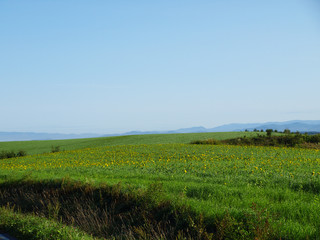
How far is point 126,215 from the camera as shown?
25.8 ft

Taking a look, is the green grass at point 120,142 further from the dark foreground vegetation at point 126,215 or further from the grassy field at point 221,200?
the dark foreground vegetation at point 126,215

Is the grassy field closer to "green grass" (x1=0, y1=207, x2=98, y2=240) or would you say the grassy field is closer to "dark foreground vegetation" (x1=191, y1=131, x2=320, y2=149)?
"green grass" (x1=0, y1=207, x2=98, y2=240)

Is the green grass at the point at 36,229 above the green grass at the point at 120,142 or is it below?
below

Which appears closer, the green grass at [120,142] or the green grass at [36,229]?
the green grass at [36,229]

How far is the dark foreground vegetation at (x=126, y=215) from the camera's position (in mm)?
6009

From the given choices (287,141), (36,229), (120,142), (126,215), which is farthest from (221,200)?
(120,142)

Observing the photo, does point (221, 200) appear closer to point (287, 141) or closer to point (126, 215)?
point (126, 215)

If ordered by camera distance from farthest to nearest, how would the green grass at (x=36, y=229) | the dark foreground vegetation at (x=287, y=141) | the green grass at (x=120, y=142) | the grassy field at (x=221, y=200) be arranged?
1. the green grass at (x=120, y=142)
2. the dark foreground vegetation at (x=287, y=141)
3. the green grass at (x=36, y=229)
4. the grassy field at (x=221, y=200)

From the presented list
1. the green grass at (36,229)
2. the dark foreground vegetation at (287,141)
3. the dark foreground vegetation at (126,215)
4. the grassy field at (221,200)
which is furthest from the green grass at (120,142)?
the green grass at (36,229)

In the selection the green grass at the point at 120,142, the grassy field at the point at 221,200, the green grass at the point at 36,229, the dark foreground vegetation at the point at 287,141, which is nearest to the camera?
the grassy field at the point at 221,200

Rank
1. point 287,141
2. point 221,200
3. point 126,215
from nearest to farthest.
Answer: point 126,215 < point 221,200 < point 287,141

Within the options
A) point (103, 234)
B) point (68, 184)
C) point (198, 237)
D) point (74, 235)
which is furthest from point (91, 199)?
point (198, 237)

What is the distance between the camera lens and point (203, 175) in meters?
12.1

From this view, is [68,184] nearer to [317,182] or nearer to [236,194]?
[236,194]
